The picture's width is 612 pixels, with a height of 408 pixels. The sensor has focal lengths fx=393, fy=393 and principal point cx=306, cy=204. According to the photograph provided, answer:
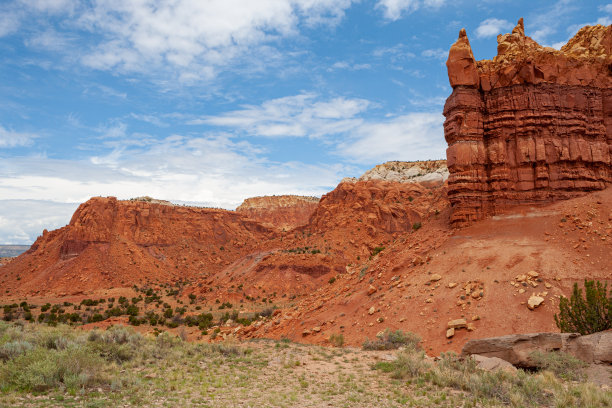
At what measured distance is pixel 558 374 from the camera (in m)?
10.4

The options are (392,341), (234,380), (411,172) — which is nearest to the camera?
(234,380)

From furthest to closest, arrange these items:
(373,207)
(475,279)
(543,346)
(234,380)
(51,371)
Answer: (373,207) → (475,279) → (543,346) → (234,380) → (51,371)

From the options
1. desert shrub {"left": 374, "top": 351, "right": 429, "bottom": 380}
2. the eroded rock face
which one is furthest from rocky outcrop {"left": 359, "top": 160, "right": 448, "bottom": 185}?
desert shrub {"left": 374, "top": 351, "right": 429, "bottom": 380}

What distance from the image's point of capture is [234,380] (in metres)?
11.1

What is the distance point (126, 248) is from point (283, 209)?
59.5m

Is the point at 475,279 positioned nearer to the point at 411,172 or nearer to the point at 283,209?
the point at 411,172

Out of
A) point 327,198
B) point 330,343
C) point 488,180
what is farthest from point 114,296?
point 488,180

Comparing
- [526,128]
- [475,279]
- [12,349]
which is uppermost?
[526,128]

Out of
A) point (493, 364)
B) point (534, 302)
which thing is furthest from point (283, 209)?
point (493, 364)

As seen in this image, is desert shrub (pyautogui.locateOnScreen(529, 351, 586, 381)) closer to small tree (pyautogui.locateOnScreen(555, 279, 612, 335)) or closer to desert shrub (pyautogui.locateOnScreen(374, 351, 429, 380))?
desert shrub (pyautogui.locateOnScreen(374, 351, 429, 380))

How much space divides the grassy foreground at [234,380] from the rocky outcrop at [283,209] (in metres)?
98.4

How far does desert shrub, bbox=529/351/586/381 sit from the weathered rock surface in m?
0.28

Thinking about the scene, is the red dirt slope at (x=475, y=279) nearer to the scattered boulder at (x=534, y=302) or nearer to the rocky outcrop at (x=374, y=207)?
the scattered boulder at (x=534, y=302)

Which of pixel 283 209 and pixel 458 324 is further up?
pixel 283 209
